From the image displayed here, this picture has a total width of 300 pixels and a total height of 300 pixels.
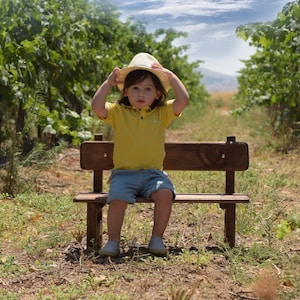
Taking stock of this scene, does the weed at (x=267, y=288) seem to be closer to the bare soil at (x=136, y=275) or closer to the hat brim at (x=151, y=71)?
the bare soil at (x=136, y=275)

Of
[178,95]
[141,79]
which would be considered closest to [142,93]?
[141,79]

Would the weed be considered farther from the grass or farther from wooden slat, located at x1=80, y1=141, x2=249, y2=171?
wooden slat, located at x1=80, y1=141, x2=249, y2=171

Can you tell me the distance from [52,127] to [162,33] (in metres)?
10.5

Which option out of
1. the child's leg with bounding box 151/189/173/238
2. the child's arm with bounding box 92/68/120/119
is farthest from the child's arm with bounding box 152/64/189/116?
the child's leg with bounding box 151/189/173/238

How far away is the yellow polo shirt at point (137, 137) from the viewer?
4.13 meters

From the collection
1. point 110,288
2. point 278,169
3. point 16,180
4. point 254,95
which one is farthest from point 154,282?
point 254,95

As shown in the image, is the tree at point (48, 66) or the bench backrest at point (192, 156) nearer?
the bench backrest at point (192, 156)

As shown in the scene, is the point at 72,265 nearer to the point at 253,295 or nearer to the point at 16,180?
the point at 253,295

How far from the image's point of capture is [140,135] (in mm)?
4133

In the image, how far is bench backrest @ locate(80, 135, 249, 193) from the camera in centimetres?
438

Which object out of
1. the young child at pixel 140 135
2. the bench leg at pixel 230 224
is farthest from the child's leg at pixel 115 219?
the bench leg at pixel 230 224

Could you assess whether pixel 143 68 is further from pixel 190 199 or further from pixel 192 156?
pixel 190 199

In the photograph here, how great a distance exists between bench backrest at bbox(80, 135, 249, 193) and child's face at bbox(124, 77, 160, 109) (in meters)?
0.41

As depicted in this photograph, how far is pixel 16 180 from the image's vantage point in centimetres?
594
